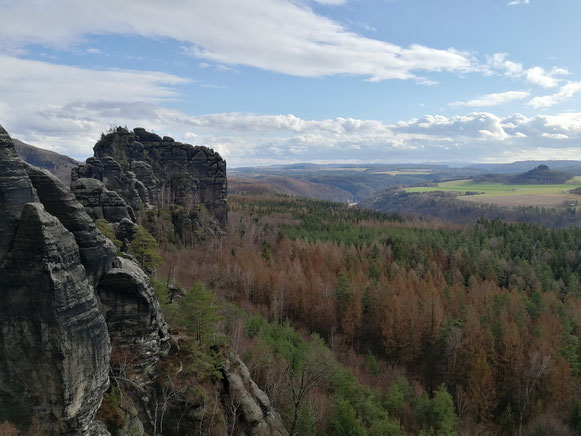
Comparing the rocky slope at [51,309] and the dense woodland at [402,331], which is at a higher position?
the rocky slope at [51,309]

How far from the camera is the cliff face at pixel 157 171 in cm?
6675

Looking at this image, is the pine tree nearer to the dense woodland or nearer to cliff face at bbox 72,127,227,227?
the dense woodland

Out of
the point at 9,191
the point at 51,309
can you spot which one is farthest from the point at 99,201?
the point at 51,309

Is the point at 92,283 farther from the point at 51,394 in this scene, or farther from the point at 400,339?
the point at 400,339

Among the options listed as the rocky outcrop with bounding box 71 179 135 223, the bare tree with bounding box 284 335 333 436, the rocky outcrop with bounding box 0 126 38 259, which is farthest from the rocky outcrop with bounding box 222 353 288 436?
the rocky outcrop with bounding box 71 179 135 223

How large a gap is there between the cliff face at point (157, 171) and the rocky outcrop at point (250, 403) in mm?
46482

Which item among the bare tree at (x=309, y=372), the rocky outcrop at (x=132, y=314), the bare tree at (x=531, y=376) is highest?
the rocky outcrop at (x=132, y=314)

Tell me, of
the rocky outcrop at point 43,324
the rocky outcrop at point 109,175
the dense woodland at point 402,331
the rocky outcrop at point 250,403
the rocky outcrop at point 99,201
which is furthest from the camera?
the rocky outcrop at point 109,175

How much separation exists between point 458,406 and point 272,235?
7418 centimetres

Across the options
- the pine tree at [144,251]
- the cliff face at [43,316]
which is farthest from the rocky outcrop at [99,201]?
the cliff face at [43,316]

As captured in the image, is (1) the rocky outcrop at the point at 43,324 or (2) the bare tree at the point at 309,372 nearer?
(1) the rocky outcrop at the point at 43,324

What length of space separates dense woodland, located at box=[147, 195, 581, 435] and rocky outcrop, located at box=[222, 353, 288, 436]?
222 centimetres

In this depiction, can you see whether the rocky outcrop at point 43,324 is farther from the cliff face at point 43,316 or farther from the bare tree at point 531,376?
the bare tree at point 531,376

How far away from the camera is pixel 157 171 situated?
91875mm
